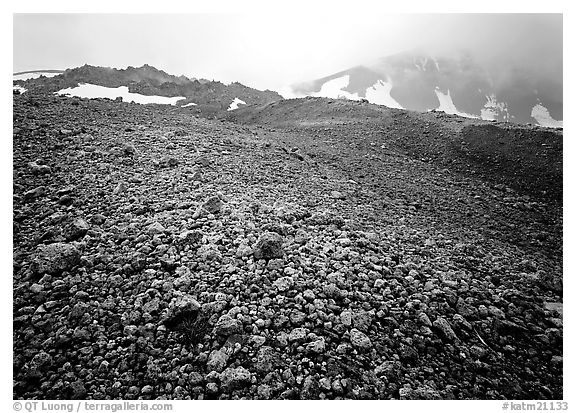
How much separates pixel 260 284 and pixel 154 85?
65287 mm

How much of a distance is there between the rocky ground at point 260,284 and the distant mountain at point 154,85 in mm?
45053

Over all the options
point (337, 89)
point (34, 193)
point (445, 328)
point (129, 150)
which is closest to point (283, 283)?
point (445, 328)

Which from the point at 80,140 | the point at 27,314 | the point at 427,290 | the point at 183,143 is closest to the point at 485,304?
the point at 427,290

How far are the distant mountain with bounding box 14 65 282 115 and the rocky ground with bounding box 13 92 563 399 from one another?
45053 millimetres

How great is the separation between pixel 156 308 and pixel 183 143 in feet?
17.7

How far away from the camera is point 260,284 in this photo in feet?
9.97

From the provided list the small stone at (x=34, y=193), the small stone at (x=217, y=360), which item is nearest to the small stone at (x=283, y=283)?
the small stone at (x=217, y=360)

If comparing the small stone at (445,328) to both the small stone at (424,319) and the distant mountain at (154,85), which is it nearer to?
the small stone at (424,319)

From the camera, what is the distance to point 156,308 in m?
2.73

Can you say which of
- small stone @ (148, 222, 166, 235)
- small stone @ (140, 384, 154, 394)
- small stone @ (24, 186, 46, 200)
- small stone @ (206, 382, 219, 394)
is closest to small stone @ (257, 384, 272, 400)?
small stone @ (206, 382, 219, 394)

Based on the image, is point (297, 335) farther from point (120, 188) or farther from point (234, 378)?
point (120, 188)

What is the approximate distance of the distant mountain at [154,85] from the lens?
48656mm

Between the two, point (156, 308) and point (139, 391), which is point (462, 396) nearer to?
point (139, 391)

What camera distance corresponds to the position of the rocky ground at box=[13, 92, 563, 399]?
7.62 ft
